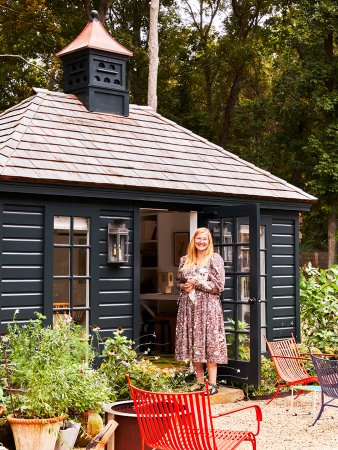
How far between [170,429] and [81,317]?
3.71 m

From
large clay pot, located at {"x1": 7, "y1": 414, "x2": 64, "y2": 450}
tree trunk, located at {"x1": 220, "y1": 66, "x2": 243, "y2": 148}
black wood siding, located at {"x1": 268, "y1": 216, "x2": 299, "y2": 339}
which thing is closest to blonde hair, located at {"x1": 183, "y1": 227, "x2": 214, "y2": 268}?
black wood siding, located at {"x1": 268, "y1": 216, "x2": 299, "y2": 339}

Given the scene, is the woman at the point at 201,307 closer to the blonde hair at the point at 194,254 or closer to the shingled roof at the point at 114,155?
the blonde hair at the point at 194,254

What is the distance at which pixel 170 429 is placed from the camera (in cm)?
525

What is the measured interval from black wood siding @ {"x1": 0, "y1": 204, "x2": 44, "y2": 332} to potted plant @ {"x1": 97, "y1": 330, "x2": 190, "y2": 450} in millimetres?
947

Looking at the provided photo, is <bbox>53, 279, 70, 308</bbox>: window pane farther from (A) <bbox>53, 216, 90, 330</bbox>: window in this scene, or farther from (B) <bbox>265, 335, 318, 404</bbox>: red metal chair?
(B) <bbox>265, 335, 318, 404</bbox>: red metal chair

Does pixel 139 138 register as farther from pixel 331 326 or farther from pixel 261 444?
pixel 261 444

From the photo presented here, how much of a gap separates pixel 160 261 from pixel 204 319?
4779 millimetres

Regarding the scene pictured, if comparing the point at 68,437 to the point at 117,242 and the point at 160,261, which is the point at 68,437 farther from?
the point at 160,261

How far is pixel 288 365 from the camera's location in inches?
353

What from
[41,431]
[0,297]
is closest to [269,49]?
[0,297]

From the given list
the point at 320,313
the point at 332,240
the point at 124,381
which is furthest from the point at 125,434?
the point at 332,240

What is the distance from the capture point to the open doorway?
1294cm

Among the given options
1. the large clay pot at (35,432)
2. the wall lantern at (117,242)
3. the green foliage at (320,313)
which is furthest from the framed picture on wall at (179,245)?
the large clay pot at (35,432)

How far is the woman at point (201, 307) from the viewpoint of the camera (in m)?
8.50
